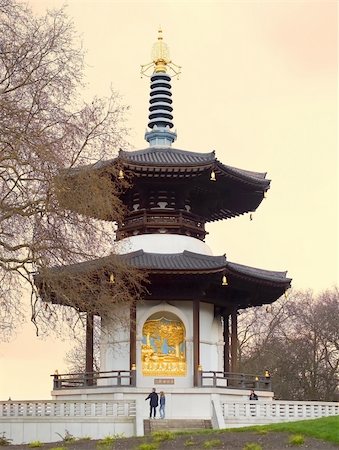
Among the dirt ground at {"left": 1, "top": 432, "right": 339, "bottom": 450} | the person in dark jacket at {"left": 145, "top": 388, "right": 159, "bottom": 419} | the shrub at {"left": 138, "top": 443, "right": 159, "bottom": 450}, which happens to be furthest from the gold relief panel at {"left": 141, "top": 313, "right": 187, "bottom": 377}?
the shrub at {"left": 138, "top": 443, "right": 159, "bottom": 450}

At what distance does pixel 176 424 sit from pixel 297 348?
117ft

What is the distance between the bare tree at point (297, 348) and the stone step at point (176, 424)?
3108 centimetres

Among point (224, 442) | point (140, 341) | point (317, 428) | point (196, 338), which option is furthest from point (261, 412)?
point (224, 442)

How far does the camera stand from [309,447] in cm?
2148

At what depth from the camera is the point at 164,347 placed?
3500cm

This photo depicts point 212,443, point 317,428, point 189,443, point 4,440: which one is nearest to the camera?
point 212,443

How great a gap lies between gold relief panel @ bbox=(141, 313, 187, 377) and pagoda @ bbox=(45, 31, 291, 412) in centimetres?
4

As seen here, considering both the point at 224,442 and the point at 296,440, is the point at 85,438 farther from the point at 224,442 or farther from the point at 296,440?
the point at 296,440

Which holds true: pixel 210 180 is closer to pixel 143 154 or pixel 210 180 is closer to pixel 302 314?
pixel 143 154

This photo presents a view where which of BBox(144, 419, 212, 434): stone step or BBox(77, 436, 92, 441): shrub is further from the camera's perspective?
BBox(144, 419, 212, 434): stone step

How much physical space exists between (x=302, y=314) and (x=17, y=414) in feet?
126

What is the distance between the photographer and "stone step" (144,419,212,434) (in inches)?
1171

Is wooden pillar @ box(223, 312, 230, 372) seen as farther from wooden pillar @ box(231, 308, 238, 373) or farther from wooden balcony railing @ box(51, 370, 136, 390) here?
wooden balcony railing @ box(51, 370, 136, 390)

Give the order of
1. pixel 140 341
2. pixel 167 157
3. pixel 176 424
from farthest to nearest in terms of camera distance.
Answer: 1. pixel 167 157
2. pixel 140 341
3. pixel 176 424
